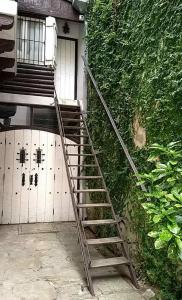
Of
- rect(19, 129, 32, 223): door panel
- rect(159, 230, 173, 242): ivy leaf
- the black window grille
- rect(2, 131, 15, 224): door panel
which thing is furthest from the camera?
the black window grille

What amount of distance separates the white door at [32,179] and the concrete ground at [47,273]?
0.93m

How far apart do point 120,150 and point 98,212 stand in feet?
5.88

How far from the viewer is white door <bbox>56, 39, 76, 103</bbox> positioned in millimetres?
8320

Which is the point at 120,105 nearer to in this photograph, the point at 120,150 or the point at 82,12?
the point at 120,150

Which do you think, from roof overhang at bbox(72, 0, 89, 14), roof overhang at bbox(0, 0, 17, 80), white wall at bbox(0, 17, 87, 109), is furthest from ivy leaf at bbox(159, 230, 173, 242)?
roof overhang at bbox(72, 0, 89, 14)

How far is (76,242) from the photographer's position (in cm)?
568

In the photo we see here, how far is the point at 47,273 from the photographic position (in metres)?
4.15

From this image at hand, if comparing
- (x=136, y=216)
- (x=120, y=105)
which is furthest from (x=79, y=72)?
→ (x=136, y=216)

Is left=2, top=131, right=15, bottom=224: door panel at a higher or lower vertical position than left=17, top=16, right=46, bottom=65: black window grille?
lower

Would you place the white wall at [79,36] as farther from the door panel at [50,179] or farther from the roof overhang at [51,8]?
the door panel at [50,179]

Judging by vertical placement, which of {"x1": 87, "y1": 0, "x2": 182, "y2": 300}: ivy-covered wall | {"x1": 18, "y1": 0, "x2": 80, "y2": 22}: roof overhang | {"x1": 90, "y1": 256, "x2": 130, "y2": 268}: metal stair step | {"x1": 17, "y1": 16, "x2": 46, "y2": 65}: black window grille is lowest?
{"x1": 90, "y1": 256, "x2": 130, "y2": 268}: metal stair step

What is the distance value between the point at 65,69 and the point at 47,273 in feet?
19.4

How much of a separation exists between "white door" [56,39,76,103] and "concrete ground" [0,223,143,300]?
4.20m

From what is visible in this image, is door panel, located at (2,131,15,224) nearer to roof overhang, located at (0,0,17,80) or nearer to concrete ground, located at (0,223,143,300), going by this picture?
concrete ground, located at (0,223,143,300)
